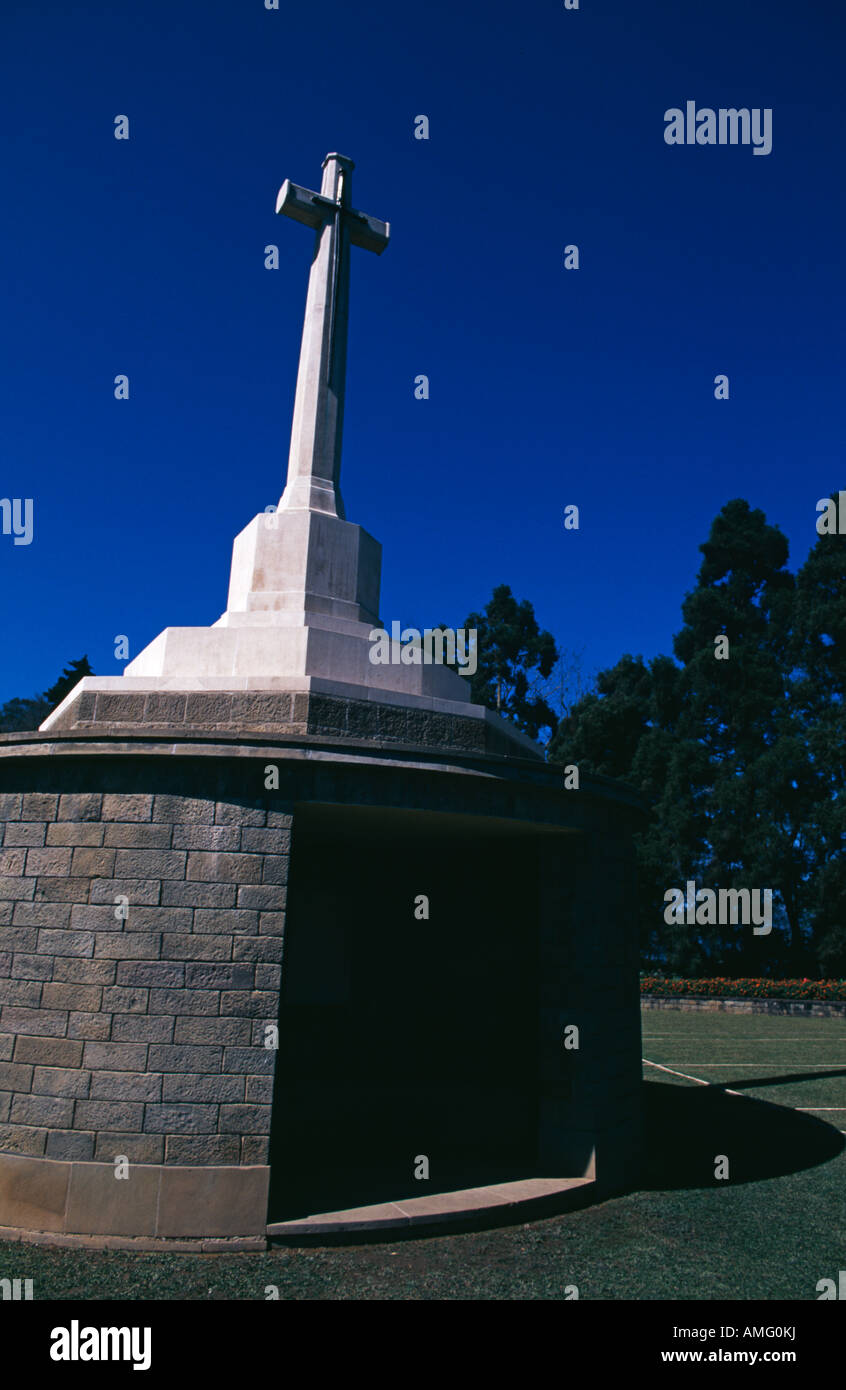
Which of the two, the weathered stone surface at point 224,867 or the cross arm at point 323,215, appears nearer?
the weathered stone surface at point 224,867

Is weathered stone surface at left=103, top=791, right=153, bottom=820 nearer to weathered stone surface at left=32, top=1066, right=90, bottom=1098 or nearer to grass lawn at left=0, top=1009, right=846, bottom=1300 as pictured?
weathered stone surface at left=32, top=1066, right=90, bottom=1098

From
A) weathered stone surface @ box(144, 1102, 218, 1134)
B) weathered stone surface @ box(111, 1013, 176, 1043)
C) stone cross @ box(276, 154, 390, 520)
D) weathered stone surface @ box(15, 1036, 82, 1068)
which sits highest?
stone cross @ box(276, 154, 390, 520)

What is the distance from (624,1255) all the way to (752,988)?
22.4 m

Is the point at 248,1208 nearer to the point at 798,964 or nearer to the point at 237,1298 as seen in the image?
the point at 237,1298

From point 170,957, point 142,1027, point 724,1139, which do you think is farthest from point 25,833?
point 724,1139

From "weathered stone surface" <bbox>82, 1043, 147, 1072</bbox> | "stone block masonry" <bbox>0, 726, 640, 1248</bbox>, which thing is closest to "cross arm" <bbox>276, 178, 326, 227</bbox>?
"stone block masonry" <bbox>0, 726, 640, 1248</bbox>

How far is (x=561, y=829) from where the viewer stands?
7566mm

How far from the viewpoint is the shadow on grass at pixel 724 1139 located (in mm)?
8344

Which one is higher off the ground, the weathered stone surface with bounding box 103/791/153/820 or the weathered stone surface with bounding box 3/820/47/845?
the weathered stone surface with bounding box 103/791/153/820

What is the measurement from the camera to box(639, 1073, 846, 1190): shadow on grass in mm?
8344

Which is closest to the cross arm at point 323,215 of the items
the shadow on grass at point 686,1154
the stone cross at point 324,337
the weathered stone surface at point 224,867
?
the stone cross at point 324,337

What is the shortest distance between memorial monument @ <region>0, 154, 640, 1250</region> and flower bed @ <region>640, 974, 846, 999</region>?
60.3 feet

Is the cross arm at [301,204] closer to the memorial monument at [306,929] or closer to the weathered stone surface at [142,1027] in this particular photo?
the memorial monument at [306,929]

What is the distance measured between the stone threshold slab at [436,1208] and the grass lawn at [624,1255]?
0.38 ft
